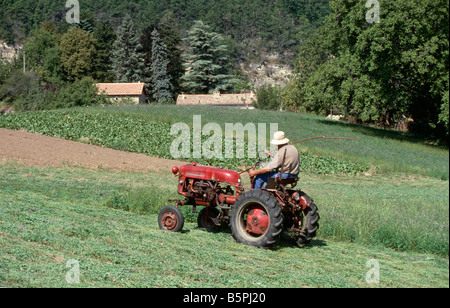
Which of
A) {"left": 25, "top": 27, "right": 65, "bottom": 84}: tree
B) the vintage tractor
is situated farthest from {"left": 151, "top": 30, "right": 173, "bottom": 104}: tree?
the vintage tractor

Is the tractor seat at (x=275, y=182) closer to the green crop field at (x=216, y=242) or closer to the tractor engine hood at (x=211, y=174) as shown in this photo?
the tractor engine hood at (x=211, y=174)

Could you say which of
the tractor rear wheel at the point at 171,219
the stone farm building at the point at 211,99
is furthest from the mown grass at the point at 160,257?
the stone farm building at the point at 211,99

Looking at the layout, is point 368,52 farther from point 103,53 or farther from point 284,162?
point 103,53

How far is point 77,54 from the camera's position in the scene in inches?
3078

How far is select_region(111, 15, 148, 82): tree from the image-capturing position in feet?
253

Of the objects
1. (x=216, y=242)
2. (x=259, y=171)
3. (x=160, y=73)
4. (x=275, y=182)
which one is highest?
(x=160, y=73)

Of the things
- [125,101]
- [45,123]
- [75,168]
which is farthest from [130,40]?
[75,168]

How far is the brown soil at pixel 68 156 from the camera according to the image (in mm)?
21469

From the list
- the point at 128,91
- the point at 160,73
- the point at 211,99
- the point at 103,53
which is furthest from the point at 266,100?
the point at 103,53

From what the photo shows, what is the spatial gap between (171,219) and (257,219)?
185 centimetres

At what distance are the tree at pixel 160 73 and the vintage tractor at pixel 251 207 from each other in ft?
205
